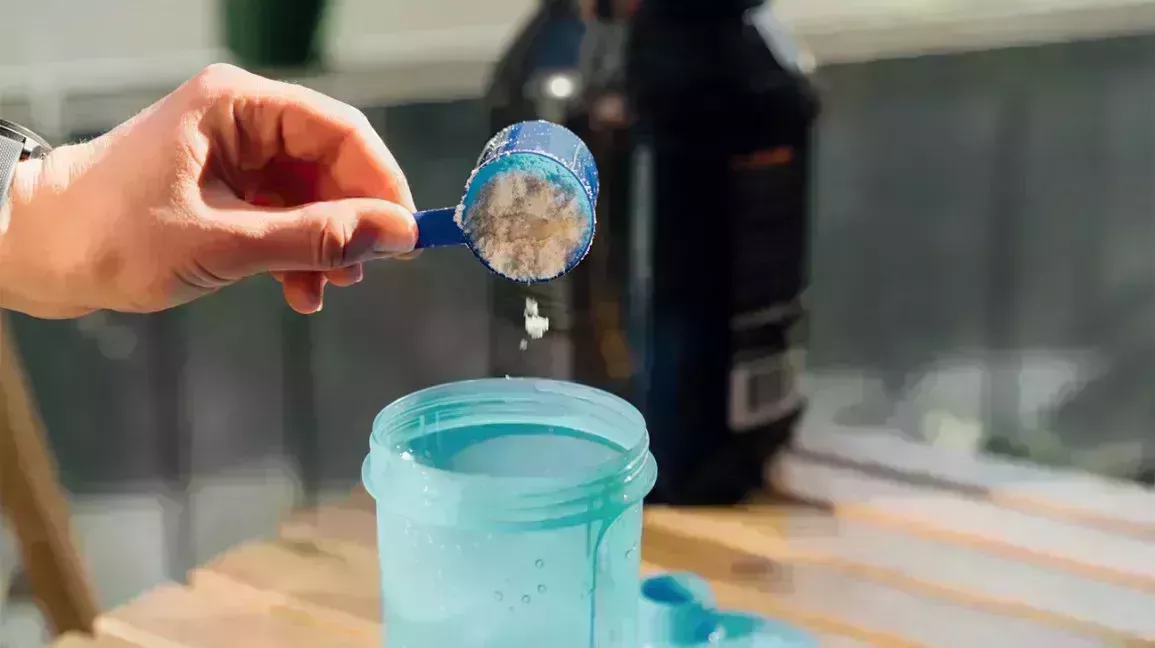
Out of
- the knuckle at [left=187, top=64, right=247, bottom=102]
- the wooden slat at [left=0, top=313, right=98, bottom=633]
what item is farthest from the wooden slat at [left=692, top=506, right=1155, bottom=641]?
the wooden slat at [left=0, top=313, right=98, bottom=633]

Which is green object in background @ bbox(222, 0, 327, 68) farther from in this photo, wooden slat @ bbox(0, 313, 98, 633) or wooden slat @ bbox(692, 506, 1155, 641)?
wooden slat @ bbox(692, 506, 1155, 641)

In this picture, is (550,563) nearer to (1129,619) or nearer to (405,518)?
(405,518)

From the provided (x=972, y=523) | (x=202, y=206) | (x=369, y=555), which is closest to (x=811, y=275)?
(x=972, y=523)

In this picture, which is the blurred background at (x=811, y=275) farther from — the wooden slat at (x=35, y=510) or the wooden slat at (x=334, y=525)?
the wooden slat at (x=334, y=525)

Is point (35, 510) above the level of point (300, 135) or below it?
below

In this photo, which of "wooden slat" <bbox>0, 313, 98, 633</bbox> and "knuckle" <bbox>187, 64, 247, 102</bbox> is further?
"wooden slat" <bbox>0, 313, 98, 633</bbox>

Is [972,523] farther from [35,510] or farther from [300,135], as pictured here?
[35,510]

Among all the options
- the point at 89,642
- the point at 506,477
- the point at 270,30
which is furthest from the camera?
the point at 270,30
